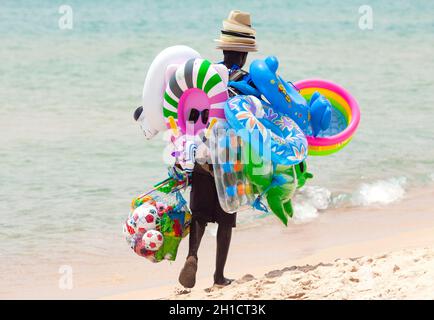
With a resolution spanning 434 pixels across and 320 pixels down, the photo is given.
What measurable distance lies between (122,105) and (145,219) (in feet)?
23.5

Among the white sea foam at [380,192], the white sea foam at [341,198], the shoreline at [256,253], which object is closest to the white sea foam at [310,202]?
the white sea foam at [341,198]

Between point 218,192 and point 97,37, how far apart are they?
45.9 ft

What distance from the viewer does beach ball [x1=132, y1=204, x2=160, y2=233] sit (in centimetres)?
484

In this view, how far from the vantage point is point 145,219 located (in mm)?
4832

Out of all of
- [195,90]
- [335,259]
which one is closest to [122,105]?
[335,259]

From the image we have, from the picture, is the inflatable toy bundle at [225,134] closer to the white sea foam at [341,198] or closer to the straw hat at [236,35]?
the straw hat at [236,35]

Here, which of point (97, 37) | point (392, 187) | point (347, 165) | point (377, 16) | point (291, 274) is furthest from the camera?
point (377, 16)

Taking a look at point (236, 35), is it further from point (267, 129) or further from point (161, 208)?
point (161, 208)

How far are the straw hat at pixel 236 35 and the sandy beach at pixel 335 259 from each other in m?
1.25

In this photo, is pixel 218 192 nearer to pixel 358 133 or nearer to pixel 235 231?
pixel 235 231

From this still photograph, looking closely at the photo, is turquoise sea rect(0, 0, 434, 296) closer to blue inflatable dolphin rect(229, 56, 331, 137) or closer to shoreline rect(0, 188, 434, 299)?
shoreline rect(0, 188, 434, 299)

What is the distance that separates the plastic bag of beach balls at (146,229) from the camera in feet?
15.8

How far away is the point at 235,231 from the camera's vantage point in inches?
273

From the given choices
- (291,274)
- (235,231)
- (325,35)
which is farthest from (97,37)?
(291,274)
